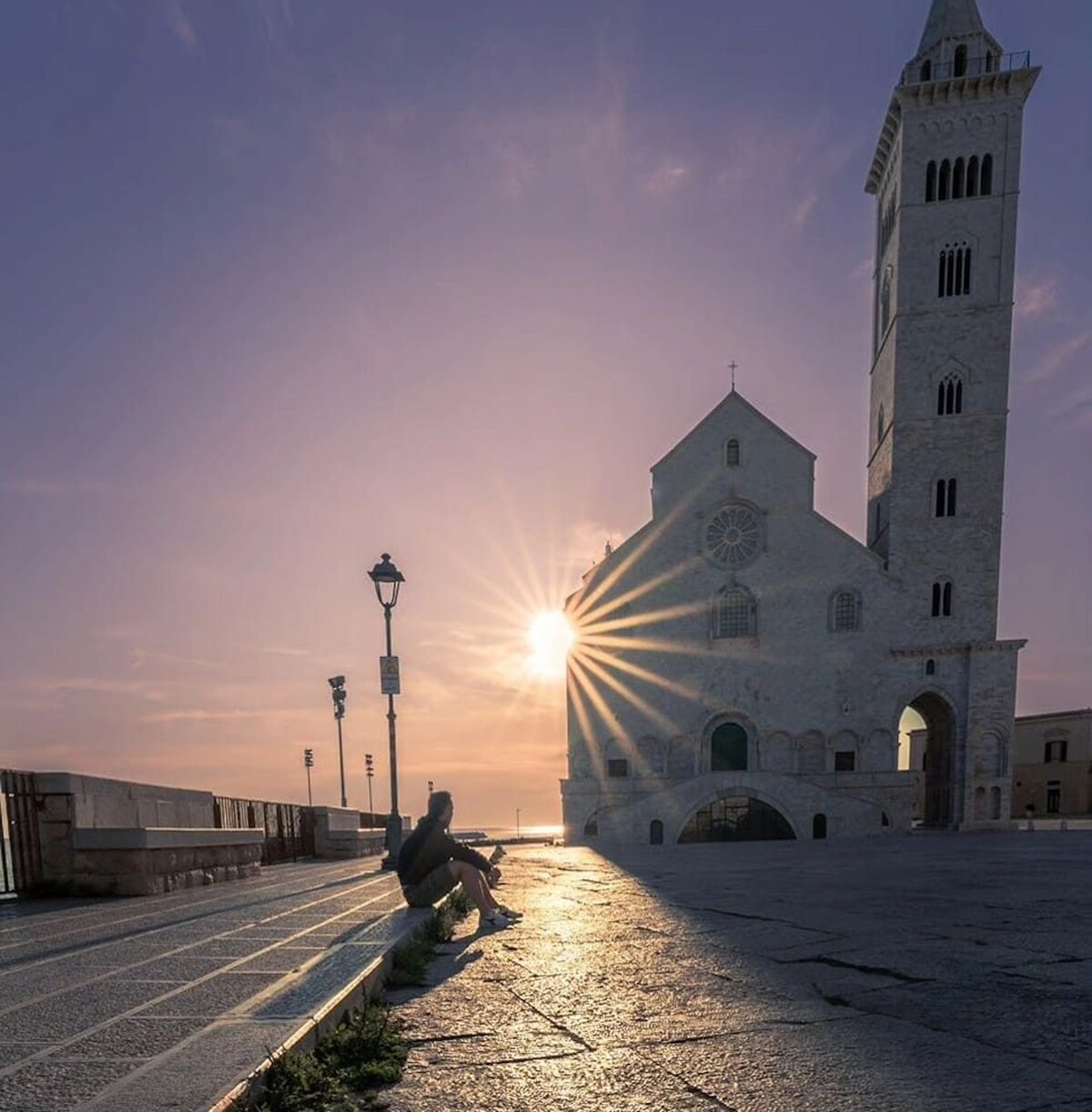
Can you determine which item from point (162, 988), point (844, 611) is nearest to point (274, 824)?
point (162, 988)

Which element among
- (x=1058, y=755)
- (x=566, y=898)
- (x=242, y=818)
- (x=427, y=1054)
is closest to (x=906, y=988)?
(x=427, y=1054)

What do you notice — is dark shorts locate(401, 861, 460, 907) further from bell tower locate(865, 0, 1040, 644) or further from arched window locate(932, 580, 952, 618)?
arched window locate(932, 580, 952, 618)

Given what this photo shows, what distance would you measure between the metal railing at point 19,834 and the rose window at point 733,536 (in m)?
32.4

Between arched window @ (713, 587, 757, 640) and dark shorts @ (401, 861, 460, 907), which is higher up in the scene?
arched window @ (713, 587, 757, 640)

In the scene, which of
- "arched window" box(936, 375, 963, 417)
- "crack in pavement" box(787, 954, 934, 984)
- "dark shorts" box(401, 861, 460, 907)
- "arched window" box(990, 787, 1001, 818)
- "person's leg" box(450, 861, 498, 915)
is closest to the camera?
"crack in pavement" box(787, 954, 934, 984)

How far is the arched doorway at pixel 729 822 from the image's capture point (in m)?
31.6

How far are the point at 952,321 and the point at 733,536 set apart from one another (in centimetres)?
1576

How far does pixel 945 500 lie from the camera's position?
3562 cm

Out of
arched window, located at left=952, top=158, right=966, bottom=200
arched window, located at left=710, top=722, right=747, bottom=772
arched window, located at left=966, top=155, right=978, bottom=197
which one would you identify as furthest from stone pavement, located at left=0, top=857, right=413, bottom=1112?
arched window, located at left=966, top=155, right=978, bottom=197

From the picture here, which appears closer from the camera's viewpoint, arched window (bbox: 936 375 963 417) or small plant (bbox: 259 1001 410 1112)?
small plant (bbox: 259 1001 410 1112)

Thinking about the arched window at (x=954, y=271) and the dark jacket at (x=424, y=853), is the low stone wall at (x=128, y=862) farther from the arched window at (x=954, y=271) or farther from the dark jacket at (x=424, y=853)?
the arched window at (x=954, y=271)

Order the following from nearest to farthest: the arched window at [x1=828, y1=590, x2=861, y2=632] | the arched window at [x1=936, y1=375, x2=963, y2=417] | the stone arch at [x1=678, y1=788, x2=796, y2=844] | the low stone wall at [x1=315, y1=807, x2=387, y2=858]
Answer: the low stone wall at [x1=315, y1=807, x2=387, y2=858] < the stone arch at [x1=678, y1=788, x2=796, y2=844] < the arched window at [x1=828, y1=590, x2=861, y2=632] < the arched window at [x1=936, y1=375, x2=963, y2=417]

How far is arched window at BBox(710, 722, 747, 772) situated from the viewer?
115 ft

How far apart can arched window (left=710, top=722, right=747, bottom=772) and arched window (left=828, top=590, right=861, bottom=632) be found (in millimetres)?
7164
